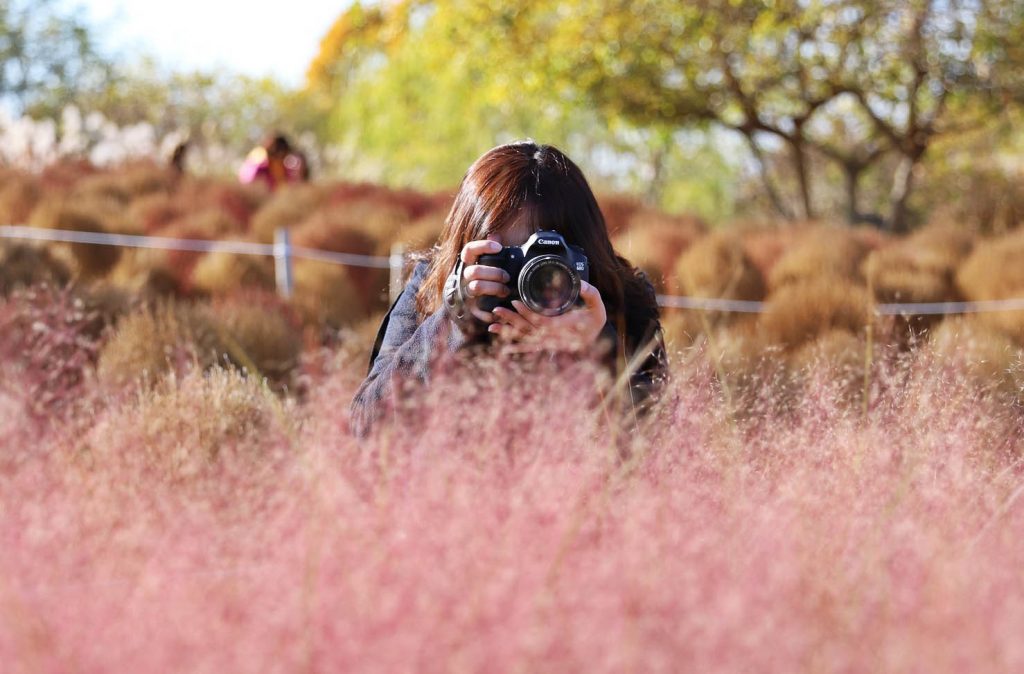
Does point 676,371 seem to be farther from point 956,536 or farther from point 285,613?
point 285,613

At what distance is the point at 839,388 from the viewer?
2.96 metres

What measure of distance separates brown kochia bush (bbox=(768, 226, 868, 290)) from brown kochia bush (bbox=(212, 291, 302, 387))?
10.2ft

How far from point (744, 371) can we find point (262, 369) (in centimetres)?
258

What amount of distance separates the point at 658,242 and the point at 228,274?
2857 millimetres

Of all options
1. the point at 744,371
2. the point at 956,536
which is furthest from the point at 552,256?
the point at 744,371

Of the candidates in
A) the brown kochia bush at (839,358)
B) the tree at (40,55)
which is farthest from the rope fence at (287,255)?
the tree at (40,55)

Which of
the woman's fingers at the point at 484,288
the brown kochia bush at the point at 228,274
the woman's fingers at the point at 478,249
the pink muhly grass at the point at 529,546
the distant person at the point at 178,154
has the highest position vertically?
the distant person at the point at 178,154

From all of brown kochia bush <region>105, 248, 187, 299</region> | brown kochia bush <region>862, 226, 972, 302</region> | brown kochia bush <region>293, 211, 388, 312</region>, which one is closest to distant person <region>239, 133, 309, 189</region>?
brown kochia bush <region>293, 211, 388, 312</region>

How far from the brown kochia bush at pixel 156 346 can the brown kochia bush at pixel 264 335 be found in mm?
144

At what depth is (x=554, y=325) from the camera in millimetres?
2240

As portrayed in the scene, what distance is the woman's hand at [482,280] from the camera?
2420mm

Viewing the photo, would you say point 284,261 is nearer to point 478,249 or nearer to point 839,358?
point 839,358

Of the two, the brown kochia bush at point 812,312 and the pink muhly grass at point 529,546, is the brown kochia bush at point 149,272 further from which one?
the pink muhly grass at point 529,546

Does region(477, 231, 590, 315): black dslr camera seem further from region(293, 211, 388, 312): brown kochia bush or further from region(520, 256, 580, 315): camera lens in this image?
region(293, 211, 388, 312): brown kochia bush
